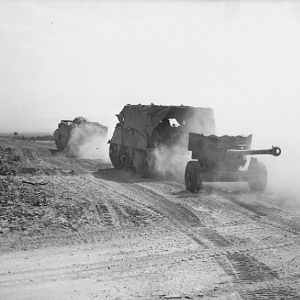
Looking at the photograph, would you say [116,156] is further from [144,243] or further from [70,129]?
[144,243]

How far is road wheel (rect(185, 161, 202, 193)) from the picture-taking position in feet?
44.7

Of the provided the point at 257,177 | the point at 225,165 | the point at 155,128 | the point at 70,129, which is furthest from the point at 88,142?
the point at 257,177

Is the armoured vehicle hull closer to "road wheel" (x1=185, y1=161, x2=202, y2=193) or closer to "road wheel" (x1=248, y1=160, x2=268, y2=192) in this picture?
"road wheel" (x1=185, y1=161, x2=202, y2=193)

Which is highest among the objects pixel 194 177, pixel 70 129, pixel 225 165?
pixel 70 129

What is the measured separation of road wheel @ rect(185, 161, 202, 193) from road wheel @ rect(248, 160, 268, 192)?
1724 mm

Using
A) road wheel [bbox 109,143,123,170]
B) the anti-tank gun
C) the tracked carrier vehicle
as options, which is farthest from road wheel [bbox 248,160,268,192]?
road wheel [bbox 109,143,123,170]

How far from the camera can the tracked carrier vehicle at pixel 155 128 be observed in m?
18.0

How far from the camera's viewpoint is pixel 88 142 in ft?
89.7

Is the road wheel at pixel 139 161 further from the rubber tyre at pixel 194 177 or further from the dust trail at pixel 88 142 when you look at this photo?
the dust trail at pixel 88 142

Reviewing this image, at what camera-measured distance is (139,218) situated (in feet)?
34.0

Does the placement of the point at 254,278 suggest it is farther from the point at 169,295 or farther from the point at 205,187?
the point at 205,187

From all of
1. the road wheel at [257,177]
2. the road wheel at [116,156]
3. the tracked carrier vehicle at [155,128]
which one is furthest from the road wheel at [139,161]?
the road wheel at [257,177]

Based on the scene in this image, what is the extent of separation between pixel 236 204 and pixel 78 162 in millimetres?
11874

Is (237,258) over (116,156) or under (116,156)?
under
